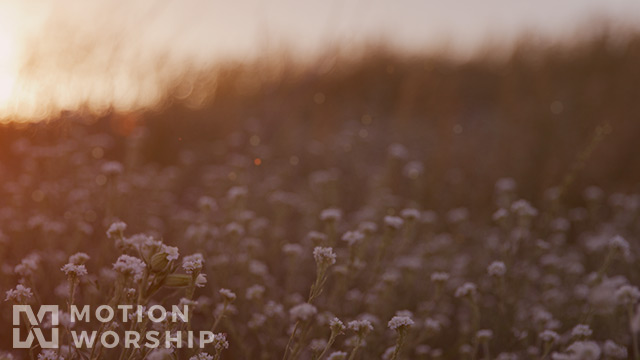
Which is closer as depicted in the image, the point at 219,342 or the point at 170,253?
the point at 170,253

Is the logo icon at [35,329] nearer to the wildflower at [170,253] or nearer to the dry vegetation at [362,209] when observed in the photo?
the dry vegetation at [362,209]

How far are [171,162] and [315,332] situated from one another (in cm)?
367

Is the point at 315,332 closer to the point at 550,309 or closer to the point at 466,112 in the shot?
the point at 550,309

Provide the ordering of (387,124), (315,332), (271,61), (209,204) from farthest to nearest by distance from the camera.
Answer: (387,124), (271,61), (209,204), (315,332)

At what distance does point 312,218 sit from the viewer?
4.47 m

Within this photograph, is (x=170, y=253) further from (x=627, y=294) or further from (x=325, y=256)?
(x=627, y=294)

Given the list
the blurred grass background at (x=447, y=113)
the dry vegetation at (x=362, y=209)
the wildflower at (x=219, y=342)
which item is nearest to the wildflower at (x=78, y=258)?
the dry vegetation at (x=362, y=209)

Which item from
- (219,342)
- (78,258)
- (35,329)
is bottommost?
(219,342)

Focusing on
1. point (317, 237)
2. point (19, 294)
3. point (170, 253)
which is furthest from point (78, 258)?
point (317, 237)

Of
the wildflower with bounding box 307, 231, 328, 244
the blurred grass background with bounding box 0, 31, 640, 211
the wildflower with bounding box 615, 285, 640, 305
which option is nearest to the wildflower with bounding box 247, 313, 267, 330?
the wildflower with bounding box 307, 231, 328, 244

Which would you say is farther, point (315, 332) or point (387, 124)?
point (387, 124)

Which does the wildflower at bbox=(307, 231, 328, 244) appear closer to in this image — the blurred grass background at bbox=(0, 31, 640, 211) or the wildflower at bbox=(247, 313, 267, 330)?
the wildflower at bbox=(247, 313, 267, 330)

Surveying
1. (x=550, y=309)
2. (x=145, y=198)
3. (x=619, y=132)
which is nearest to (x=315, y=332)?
(x=550, y=309)

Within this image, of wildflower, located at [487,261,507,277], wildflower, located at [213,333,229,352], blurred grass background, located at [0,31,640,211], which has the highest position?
blurred grass background, located at [0,31,640,211]
